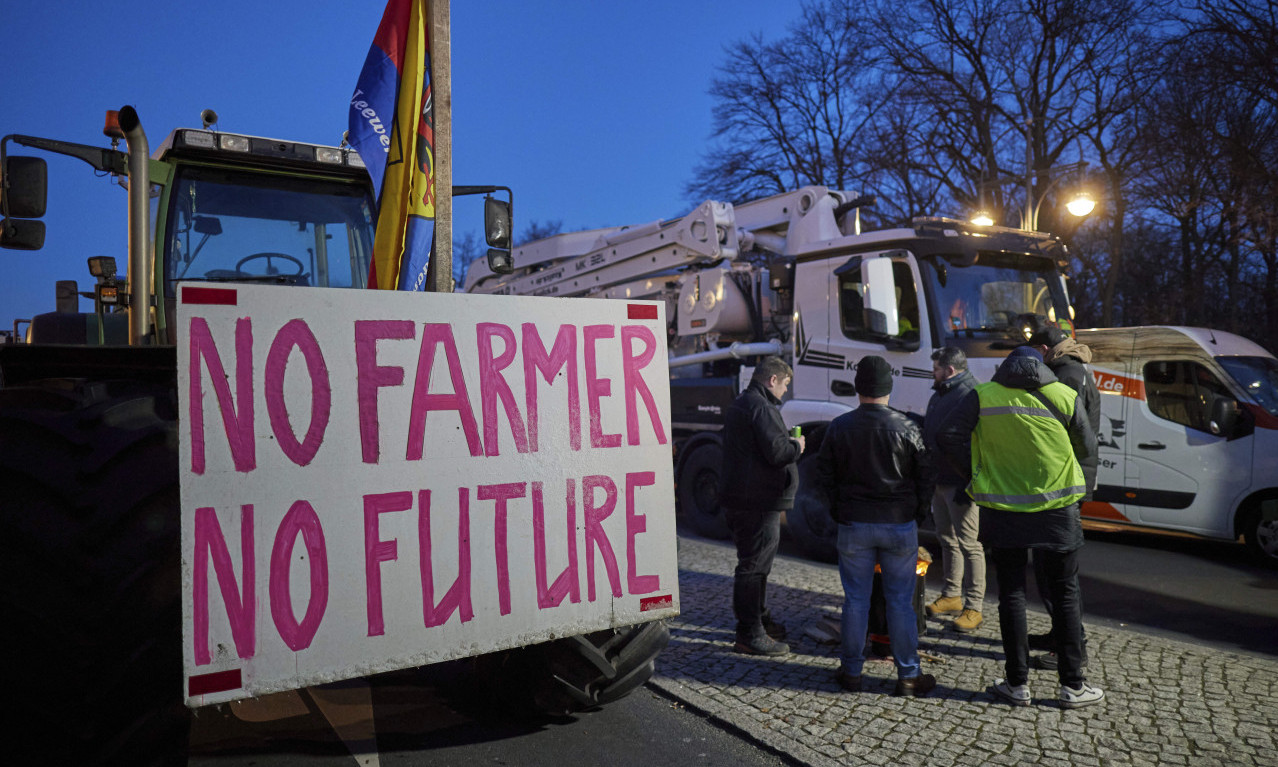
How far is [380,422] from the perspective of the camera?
2605 mm

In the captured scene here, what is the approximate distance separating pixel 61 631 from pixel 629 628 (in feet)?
6.66

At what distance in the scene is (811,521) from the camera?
7660 mm

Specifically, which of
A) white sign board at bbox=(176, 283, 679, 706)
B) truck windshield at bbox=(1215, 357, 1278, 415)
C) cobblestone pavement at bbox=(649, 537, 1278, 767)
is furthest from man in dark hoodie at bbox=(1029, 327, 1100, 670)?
truck windshield at bbox=(1215, 357, 1278, 415)

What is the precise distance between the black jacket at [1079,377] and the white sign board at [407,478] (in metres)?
3.27

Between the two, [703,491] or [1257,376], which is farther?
[703,491]

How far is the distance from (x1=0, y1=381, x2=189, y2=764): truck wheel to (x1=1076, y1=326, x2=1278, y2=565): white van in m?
7.92

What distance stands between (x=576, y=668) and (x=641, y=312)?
1495 millimetres

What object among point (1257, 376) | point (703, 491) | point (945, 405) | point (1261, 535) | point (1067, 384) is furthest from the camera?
point (703, 491)

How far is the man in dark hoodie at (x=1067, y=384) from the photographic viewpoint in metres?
4.96

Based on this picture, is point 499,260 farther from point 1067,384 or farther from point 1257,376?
point 1257,376

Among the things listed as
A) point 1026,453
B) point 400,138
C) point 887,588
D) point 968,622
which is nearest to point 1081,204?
point 968,622

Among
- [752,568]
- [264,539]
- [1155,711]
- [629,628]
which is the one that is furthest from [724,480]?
[264,539]

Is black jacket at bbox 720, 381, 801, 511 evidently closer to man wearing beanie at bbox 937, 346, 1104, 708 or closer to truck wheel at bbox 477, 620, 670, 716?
man wearing beanie at bbox 937, 346, 1104, 708

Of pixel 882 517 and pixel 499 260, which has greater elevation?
pixel 499 260
